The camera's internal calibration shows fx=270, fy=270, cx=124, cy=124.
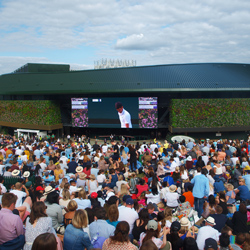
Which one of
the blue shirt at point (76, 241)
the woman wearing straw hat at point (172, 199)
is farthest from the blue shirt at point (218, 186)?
the blue shirt at point (76, 241)

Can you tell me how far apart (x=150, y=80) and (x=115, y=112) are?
17.7ft

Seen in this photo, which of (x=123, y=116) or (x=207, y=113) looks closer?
(x=207, y=113)

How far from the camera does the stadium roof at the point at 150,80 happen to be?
29.5 metres

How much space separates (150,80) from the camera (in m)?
30.3

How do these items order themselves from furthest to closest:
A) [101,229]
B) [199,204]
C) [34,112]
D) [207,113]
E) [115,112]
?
[34,112], [115,112], [207,113], [199,204], [101,229]

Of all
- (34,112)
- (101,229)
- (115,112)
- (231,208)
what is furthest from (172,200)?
(34,112)

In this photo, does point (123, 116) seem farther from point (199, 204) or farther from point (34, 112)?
point (199, 204)

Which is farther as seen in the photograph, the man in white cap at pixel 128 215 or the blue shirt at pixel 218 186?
the blue shirt at pixel 218 186

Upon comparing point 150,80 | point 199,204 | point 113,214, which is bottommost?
point 199,204

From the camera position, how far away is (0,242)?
5.18 m

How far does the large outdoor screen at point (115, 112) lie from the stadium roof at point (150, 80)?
1361 millimetres

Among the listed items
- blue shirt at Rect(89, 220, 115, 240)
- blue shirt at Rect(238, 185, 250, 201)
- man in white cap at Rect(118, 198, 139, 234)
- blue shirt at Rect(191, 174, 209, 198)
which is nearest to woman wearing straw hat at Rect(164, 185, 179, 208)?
blue shirt at Rect(191, 174, 209, 198)

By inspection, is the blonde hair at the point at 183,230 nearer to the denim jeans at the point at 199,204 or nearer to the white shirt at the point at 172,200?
the white shirt at the point at 172,200

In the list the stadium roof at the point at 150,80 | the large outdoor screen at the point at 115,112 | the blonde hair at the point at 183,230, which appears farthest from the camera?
the large outdoor screen at the point at 115,112
